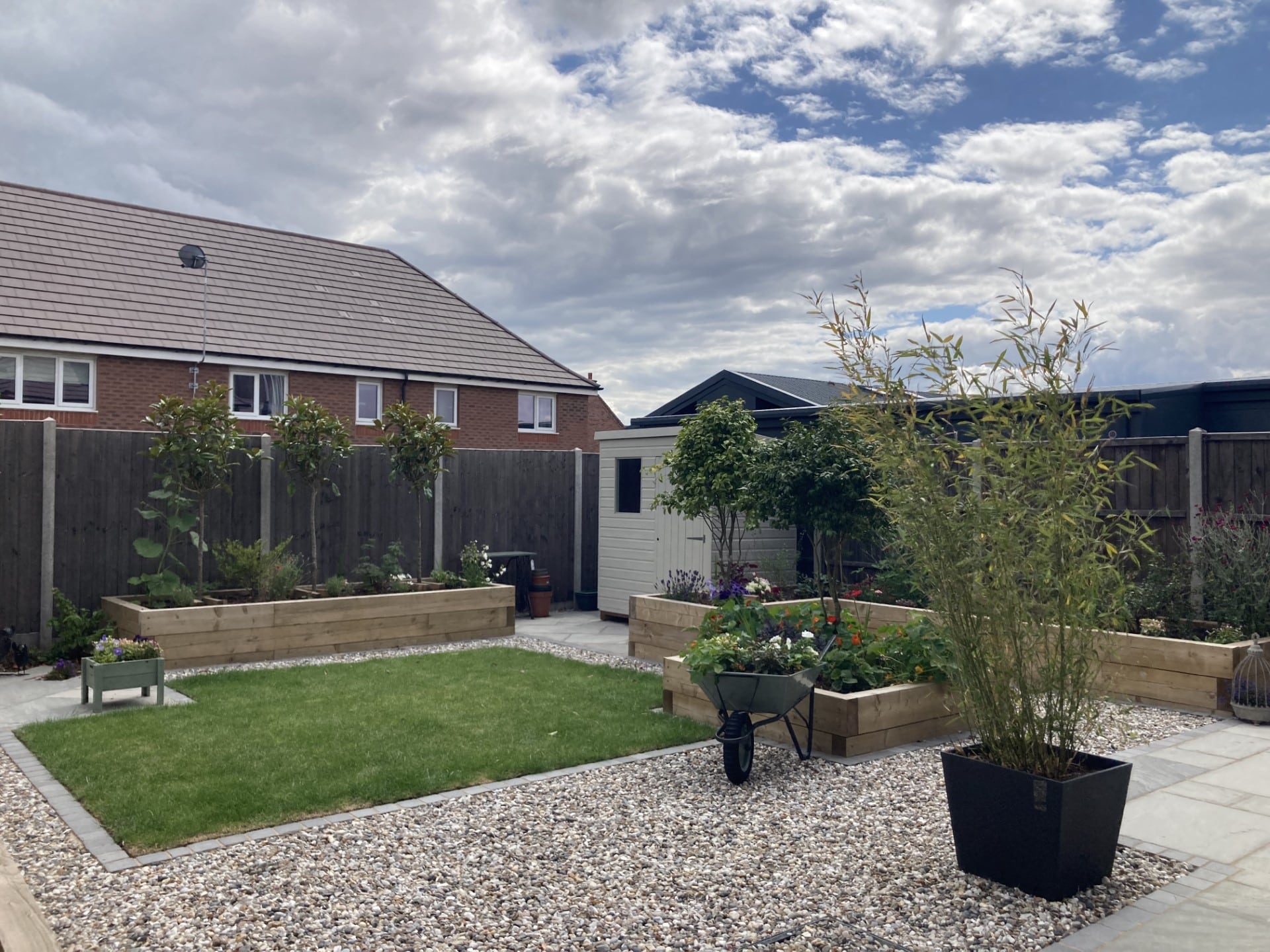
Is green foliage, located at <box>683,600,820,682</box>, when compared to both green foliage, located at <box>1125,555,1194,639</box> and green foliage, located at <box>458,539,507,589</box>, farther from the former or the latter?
green foliage, located at <box>458,539,507,589</box>

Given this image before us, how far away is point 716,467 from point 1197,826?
5.73 meters

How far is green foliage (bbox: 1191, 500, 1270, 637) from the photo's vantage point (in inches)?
291

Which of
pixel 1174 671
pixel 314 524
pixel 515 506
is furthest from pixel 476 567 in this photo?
pixel 1174 671

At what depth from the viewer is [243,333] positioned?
60.7ft

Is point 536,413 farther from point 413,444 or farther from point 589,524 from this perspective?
point 413,444

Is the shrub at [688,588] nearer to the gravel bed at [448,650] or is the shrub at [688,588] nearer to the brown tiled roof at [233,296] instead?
the gravel bed at [448,650]

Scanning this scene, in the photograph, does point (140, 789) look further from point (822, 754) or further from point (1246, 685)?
point (1246, 685)

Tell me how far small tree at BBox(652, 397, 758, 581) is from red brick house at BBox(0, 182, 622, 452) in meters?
11.1

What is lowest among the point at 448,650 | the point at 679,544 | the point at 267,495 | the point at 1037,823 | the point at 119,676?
the point at 448,650

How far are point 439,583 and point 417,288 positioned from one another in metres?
13.9

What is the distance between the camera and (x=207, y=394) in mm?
9914

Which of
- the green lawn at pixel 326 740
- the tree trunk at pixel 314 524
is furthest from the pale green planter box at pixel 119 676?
the tree trunk at pixel 314 524

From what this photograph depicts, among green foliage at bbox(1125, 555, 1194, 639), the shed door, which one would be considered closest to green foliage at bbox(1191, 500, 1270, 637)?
green foliage at bbox(1125, 555, 1194, 639)

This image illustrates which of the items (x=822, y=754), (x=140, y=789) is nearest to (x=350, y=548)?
(x=140, y=789)
